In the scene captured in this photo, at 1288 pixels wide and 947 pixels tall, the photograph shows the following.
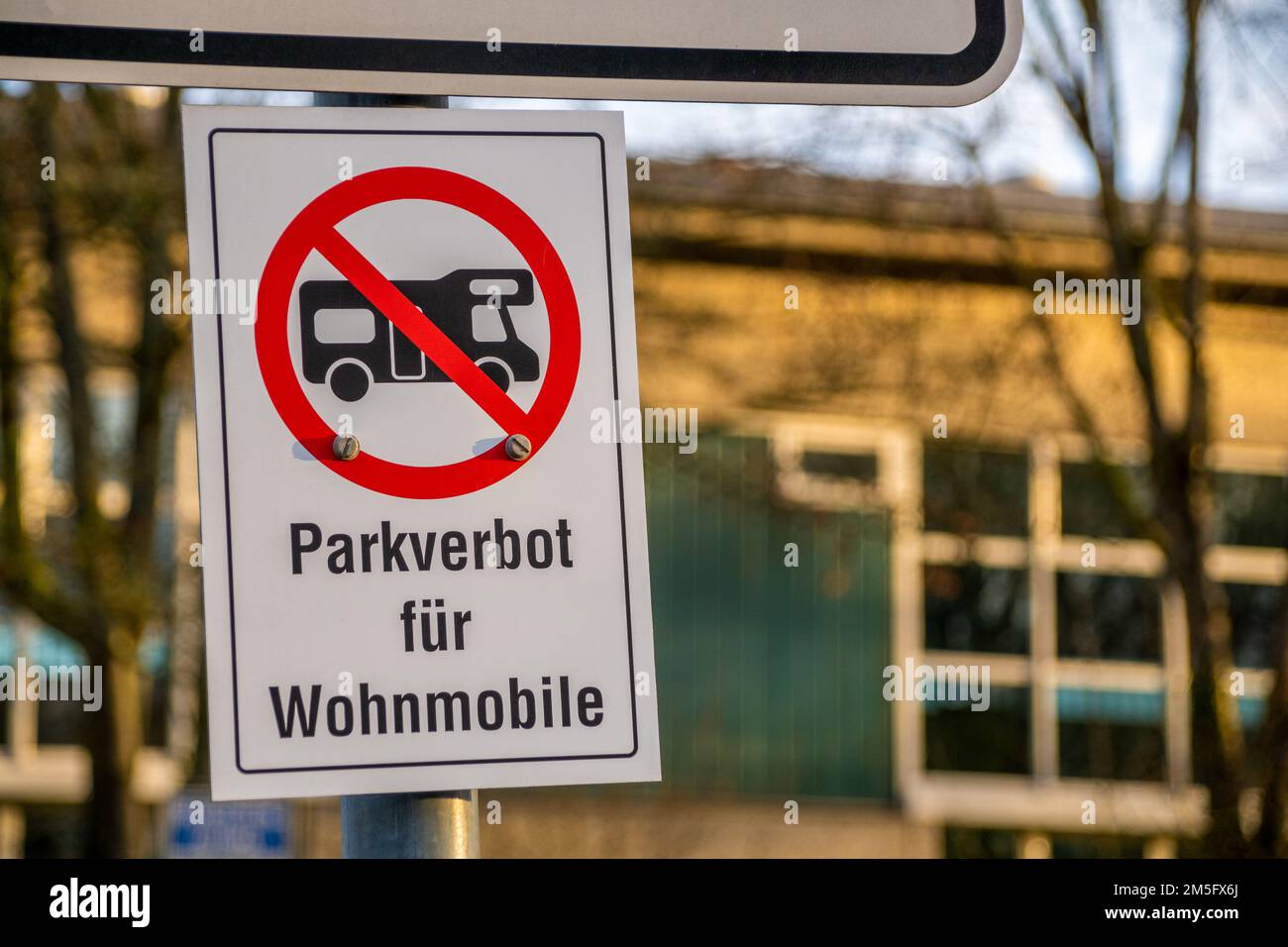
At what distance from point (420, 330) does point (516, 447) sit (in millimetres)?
153

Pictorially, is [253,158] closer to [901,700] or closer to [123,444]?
[123,444]

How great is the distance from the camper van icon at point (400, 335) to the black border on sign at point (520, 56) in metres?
0.22

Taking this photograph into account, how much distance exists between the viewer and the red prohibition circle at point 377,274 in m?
1.44

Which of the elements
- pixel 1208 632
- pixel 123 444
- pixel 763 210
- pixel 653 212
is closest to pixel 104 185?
pixel 123 444

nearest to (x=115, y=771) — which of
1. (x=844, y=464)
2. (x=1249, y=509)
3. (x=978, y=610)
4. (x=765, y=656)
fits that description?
(x=765, y=656)

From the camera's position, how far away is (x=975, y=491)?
25.4 feet

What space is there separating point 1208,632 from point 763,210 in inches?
132

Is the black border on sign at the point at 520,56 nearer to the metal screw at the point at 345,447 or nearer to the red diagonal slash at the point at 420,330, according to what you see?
the red diagonal slash at the point at 420,330

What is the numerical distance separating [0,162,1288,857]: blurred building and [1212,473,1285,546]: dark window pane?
3cm

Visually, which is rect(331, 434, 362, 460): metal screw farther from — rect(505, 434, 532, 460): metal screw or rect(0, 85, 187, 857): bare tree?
rect(0, 85, 187, 857): bare tree

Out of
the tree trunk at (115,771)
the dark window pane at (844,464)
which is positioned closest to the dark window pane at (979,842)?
the dark window pane at (844,464)

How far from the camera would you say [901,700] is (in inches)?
458

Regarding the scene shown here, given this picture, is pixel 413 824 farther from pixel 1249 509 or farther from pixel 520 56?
pixel 1249 509

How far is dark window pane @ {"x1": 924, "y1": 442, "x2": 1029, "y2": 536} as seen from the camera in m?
7.53
